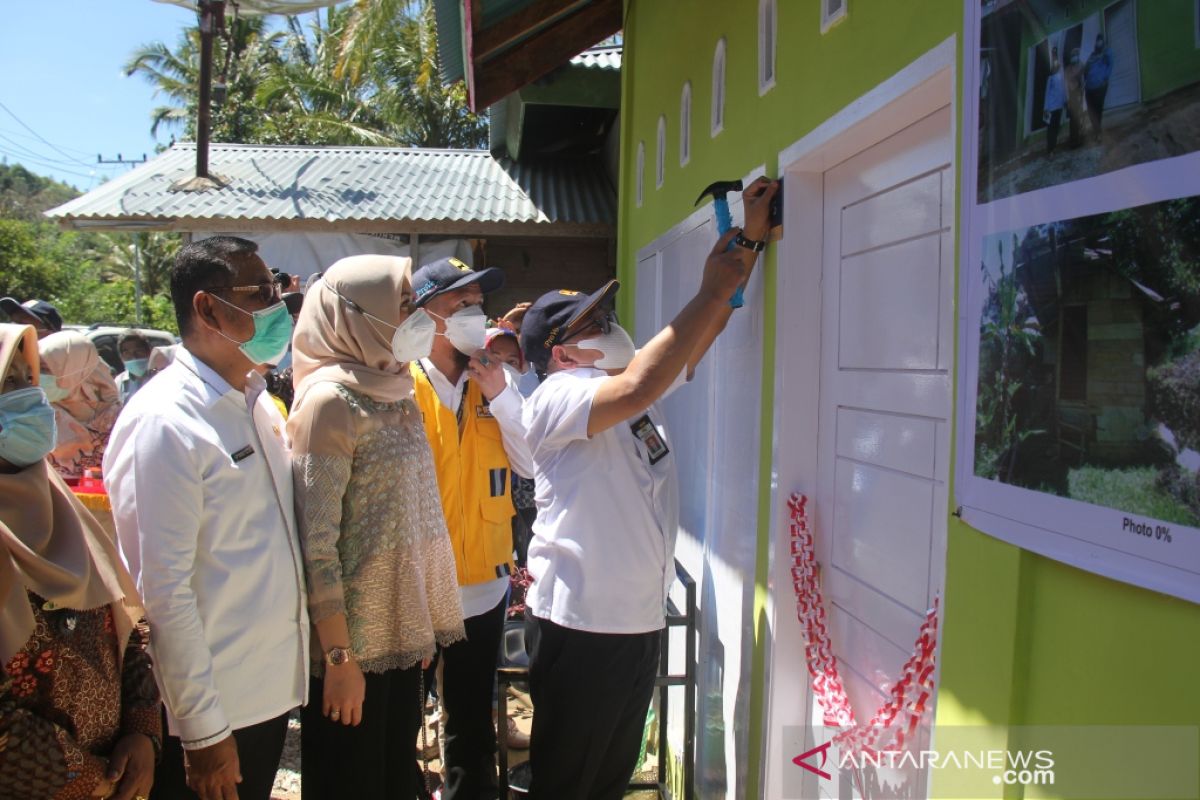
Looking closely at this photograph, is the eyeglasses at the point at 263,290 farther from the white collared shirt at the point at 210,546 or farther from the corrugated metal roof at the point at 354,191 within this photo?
the corrugated metal roof at the point at 354,191

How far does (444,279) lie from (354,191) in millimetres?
7183

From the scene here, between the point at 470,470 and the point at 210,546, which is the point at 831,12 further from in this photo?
the point at 210,546

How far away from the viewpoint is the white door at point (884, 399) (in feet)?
6.75

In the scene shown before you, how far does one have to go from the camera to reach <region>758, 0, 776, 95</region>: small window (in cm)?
290

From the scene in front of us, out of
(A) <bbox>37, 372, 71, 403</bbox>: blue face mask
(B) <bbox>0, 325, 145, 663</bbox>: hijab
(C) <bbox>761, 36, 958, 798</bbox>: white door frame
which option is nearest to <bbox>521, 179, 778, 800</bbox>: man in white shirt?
(C) <bbox>761, 36, 958, 798</bbox>: white door frame

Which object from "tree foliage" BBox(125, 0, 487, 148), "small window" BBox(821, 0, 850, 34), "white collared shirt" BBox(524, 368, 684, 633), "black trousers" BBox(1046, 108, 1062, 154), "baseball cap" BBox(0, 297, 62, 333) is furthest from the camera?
"tree foliage" BBox(125, 0, 487, 148)

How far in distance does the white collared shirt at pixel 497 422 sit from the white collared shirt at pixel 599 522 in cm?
40

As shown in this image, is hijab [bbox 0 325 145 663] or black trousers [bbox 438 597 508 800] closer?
hijab [bbox 0 325 145 663]

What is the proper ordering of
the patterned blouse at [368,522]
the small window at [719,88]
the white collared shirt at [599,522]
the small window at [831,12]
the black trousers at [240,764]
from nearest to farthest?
the black trousers at [240,764]
the patterned blouse at [368,522]
the small window at [831,12]
the white collared shirt at [599,522]
the small window at [719,88]

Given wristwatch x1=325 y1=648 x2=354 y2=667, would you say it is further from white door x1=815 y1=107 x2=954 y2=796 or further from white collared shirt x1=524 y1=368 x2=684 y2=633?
white door x1=815 y1=107 x2=954 y2=796

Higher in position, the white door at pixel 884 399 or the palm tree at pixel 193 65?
the palm tree at pixel 193 65

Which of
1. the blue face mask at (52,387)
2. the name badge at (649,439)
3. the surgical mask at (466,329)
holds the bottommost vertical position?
the name badge at (649,439)

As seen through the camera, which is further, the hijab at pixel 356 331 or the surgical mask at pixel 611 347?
the surgical mask at pixel 611 347

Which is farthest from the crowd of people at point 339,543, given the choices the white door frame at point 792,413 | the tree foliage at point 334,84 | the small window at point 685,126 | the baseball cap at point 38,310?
the tree foliage at point 334,84
